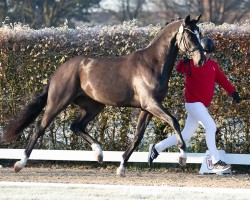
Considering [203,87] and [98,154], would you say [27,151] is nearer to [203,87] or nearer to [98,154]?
[98,154]

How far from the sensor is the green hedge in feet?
37.3

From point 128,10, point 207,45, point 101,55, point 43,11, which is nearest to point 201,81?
point 207,45

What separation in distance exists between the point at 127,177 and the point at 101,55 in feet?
6.76

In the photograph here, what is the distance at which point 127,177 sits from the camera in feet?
34.6

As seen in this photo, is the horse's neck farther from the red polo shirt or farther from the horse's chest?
the red polo shirt

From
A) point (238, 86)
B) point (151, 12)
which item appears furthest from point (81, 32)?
point (151, 12)

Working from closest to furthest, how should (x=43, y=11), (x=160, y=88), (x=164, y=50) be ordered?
1. (x=160, y=88)
2. (x=164, y=50)
3. (x=43, y=11)

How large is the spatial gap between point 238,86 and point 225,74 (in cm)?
24

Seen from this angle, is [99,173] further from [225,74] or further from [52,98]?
[225,74]

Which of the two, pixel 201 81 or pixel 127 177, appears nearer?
pixel 201 81

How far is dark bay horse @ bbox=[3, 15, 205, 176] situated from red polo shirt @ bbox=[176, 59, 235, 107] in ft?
0.92

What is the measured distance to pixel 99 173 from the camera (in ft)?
36.7

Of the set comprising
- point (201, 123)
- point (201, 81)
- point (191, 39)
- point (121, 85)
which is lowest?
point (201, 123)

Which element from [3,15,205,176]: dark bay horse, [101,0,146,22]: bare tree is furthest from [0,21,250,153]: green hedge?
[101,0,146,22]: bare tree
